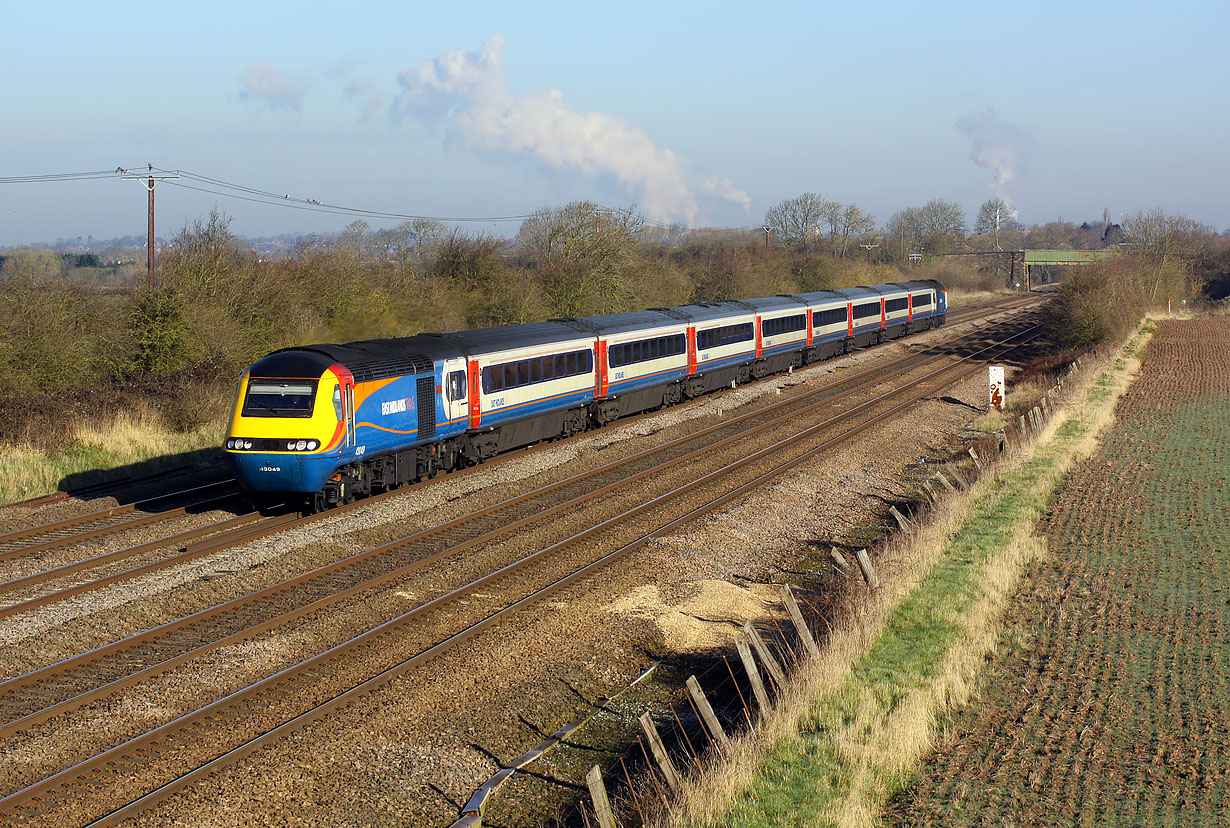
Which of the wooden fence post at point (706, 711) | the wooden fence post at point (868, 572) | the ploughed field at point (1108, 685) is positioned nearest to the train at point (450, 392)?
the wooden fence post at point (868, 572)

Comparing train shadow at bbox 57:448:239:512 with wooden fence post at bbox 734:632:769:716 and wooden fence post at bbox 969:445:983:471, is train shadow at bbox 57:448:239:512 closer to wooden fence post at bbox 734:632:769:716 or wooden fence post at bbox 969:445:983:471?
wooden fence post at bbox 734:632:769:716

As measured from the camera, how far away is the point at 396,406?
19.6 meters

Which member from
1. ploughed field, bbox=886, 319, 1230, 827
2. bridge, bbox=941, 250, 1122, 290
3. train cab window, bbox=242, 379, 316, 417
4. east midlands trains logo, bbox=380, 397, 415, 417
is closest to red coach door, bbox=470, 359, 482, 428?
east midlands trains logo, bbox=380, 397, 415, 417

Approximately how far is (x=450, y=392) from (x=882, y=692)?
12.6 meters

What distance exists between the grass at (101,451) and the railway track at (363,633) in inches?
379

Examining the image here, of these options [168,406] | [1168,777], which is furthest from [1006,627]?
[168,406]

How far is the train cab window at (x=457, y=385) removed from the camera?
70.1ft

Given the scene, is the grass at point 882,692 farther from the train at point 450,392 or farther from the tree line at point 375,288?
the tree line at point 375,288

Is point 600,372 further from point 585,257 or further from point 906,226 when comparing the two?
point 906,226

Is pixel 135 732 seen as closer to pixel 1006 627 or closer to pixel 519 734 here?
pixel 519 734

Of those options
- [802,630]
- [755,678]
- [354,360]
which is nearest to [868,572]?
[802,630]

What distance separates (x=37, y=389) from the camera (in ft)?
88.7

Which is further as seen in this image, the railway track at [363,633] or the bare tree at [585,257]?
the bare tree at [585,257]

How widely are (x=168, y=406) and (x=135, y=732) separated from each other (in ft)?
59.8
